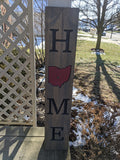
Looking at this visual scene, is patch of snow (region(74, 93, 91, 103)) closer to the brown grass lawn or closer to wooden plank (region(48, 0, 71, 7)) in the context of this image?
the brown grass lawn

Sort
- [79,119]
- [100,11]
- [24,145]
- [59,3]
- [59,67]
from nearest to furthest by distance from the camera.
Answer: [59,3]
[59,67]
[24,145]
[79,119]
[100,11]

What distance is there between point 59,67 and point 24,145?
1.21 metres

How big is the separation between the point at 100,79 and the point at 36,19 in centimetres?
310

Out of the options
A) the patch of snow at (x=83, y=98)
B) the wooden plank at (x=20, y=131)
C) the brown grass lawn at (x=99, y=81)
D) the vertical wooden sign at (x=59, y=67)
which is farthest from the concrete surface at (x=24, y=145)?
the brown grass lawn at (x=99, y=81)

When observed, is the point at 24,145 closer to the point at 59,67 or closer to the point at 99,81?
the point at 59,67

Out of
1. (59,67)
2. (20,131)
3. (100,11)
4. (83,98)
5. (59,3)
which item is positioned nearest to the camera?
(59,3)

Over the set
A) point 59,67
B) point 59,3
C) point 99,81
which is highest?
point 59,3

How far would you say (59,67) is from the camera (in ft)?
4.25

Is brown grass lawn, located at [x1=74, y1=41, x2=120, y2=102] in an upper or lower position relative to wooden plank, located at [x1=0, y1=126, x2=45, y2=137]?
upper

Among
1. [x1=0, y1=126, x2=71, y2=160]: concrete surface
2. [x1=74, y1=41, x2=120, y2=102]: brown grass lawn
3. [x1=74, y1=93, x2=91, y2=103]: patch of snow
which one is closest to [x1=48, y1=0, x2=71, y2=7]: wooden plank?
[x1=0, y1=126, x2=71, y2=160]: concrete surface

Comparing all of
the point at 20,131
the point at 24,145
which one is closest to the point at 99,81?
the point at 20,131

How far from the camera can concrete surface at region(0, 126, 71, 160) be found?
1.65m

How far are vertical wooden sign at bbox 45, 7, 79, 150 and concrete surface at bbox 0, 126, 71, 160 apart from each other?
17cm

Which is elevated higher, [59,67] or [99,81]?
[59,67]
